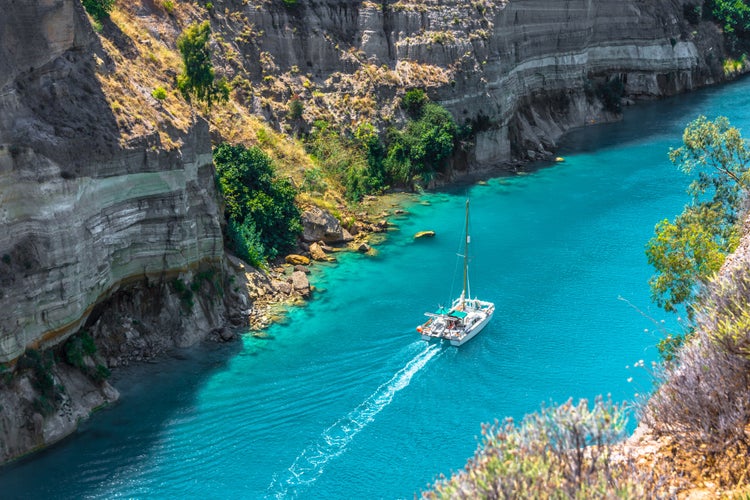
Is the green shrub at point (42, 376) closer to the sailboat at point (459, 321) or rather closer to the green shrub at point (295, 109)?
the sailboat at point (459, 321)

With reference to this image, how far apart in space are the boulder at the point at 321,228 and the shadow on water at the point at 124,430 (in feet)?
58.3

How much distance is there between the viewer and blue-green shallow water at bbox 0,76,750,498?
1633 inches

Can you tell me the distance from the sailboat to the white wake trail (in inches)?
110

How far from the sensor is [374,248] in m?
70.2

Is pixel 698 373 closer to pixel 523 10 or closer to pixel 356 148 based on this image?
pixel 356 148

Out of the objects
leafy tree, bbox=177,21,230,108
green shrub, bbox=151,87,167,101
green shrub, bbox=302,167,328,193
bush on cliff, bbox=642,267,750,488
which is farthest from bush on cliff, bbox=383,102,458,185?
bush on cliff, bbox=642,267,750,488

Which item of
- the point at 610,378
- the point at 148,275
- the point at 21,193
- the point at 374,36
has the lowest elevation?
the point at 610,378

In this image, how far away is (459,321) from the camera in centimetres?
5525

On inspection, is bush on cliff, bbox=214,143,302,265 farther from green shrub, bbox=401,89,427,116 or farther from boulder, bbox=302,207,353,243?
green shrub, bbox=401,89,427,116

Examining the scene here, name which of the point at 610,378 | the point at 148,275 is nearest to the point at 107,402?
the point at 148,275

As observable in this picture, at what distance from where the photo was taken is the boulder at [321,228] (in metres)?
69.5

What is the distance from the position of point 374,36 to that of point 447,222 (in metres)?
25.3

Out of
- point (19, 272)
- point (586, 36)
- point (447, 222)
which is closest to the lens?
point (19, 272)

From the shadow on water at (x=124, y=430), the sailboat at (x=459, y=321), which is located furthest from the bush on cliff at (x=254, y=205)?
the sailboat at (x=459, y=321)
